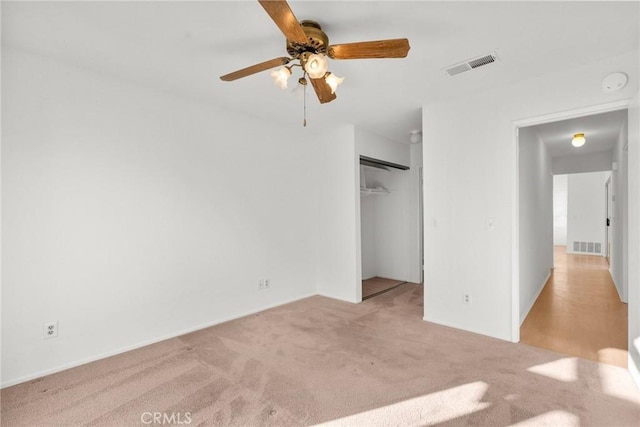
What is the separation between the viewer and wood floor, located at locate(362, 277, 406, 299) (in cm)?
461

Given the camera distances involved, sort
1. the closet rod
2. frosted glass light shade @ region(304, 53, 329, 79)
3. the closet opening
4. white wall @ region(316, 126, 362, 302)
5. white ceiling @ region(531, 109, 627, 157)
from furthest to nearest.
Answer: the closet opening
the closet rod
white wall @ region(316, 126, 362, 302)
white ceiling @ region(531, 109, 627, 157)
frosted glass light shade @ region(304, 53, 329, 79)

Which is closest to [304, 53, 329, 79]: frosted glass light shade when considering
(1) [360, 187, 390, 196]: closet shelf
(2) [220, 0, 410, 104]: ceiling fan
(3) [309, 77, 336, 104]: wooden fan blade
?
(2) [220, 0, 410, 104]: ceiling fan

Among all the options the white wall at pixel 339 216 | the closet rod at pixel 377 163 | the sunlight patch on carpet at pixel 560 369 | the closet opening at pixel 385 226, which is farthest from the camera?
the closet opening at pixel 385 226

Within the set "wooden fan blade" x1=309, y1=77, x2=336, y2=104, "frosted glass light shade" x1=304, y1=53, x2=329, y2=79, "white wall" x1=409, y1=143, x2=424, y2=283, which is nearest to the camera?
"frosted glass light shade" x1=304, y1=53, x2=329, y2=79

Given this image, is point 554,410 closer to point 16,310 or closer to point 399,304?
point 399,304

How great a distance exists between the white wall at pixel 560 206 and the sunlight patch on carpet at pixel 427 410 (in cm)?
1020

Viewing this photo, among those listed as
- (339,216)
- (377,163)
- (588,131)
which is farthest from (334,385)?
(588,131)

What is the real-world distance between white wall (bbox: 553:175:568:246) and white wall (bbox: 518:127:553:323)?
560 centimetres

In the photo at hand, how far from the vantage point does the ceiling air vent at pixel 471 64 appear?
2355 millimetres

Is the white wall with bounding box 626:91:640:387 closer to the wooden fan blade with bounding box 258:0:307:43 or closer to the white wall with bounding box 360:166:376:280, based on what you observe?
the wooden fan blade with bounding box 258:0:307:43

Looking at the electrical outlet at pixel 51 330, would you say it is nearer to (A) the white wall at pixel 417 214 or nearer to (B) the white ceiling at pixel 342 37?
(B) the white ceiling at pixel 342 37

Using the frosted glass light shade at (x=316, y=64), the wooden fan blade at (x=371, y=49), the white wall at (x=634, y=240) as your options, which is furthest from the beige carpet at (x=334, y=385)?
the wooden fan blade at (x=371, y=49)

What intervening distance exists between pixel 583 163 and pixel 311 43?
23.2 feet

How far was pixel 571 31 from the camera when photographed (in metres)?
2.03
